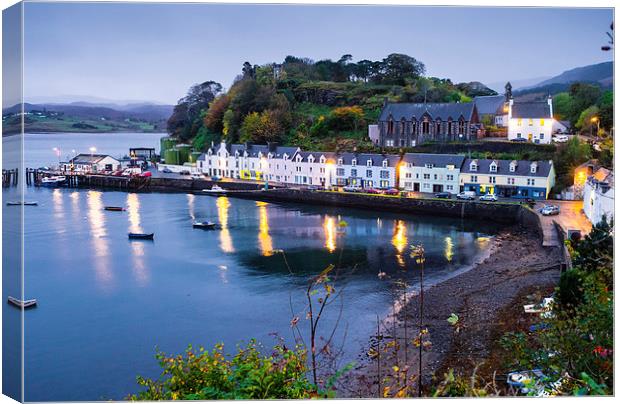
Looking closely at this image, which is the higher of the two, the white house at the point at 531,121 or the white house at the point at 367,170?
the white house at the point at 531,121

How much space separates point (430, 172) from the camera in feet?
50.9

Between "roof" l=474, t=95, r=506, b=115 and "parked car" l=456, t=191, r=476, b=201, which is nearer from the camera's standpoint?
"parked car" l=456, t=191, r=476, b=201

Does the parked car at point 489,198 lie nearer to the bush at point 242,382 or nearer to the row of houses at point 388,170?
the row of houses at point 388,170

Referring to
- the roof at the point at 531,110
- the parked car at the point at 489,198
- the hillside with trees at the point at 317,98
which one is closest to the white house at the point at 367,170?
the hillside with trees at the point at 317,98

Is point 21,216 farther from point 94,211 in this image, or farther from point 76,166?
point 76,166

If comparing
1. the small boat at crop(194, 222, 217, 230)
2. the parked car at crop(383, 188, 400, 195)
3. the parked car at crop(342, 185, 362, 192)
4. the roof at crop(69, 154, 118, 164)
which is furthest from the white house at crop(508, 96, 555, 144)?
the roof at crop(69, 154, 118, 164)

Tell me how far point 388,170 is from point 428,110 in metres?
3.11

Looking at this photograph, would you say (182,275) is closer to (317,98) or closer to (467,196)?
(467,196)

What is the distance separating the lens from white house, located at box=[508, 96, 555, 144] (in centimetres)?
1583

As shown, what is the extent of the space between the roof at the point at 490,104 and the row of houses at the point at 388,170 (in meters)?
4.13

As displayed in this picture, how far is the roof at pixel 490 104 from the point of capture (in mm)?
18719

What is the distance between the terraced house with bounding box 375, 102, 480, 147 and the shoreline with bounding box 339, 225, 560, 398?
24.7 feet

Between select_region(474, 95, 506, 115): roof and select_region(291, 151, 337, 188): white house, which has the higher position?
select_region(474, 95, 506, 115): roof

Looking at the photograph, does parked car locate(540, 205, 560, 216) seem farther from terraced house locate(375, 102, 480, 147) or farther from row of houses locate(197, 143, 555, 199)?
terraced house locate(375, 102, 480, 147)
